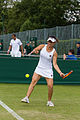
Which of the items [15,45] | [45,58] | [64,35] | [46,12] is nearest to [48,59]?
[45,58]

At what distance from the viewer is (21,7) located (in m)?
78.2

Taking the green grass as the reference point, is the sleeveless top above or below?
above

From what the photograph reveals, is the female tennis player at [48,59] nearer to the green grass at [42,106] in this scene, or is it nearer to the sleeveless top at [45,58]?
the sleeveless top at [45,58]

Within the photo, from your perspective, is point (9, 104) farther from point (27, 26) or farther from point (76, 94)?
point (27, 26)

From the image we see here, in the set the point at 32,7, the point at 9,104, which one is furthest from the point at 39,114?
the point at 32,7

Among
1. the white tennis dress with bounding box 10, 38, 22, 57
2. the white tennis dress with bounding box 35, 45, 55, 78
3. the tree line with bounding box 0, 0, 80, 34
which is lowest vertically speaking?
the tree line with bounding box 0, 0, 80, 34

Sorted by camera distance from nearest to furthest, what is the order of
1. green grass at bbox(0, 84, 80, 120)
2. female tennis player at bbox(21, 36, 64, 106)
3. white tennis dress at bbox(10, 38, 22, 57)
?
1. green grass at bbox(0, 84, 80, 120)
2. female tennis player at bbox(21, 36, 64, 106)
3. white tennis dress at bbox(10, 38, 22, 57)

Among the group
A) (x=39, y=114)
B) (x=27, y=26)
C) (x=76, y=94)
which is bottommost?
(x=27, y=26)

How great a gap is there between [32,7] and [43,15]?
530 cm

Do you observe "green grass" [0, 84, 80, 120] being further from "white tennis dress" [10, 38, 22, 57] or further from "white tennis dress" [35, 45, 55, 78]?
"white tennis dress" [10, 38, 22, 57]

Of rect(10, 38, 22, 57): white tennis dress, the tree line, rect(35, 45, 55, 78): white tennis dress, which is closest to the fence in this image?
rect(10, 38, 22, 57): white tennis dress

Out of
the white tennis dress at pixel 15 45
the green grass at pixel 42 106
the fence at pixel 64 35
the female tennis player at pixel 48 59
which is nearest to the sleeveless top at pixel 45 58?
the female tennis player at pixel 48 59

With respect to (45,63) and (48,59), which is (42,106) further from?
(48,59)

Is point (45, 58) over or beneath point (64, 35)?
over
